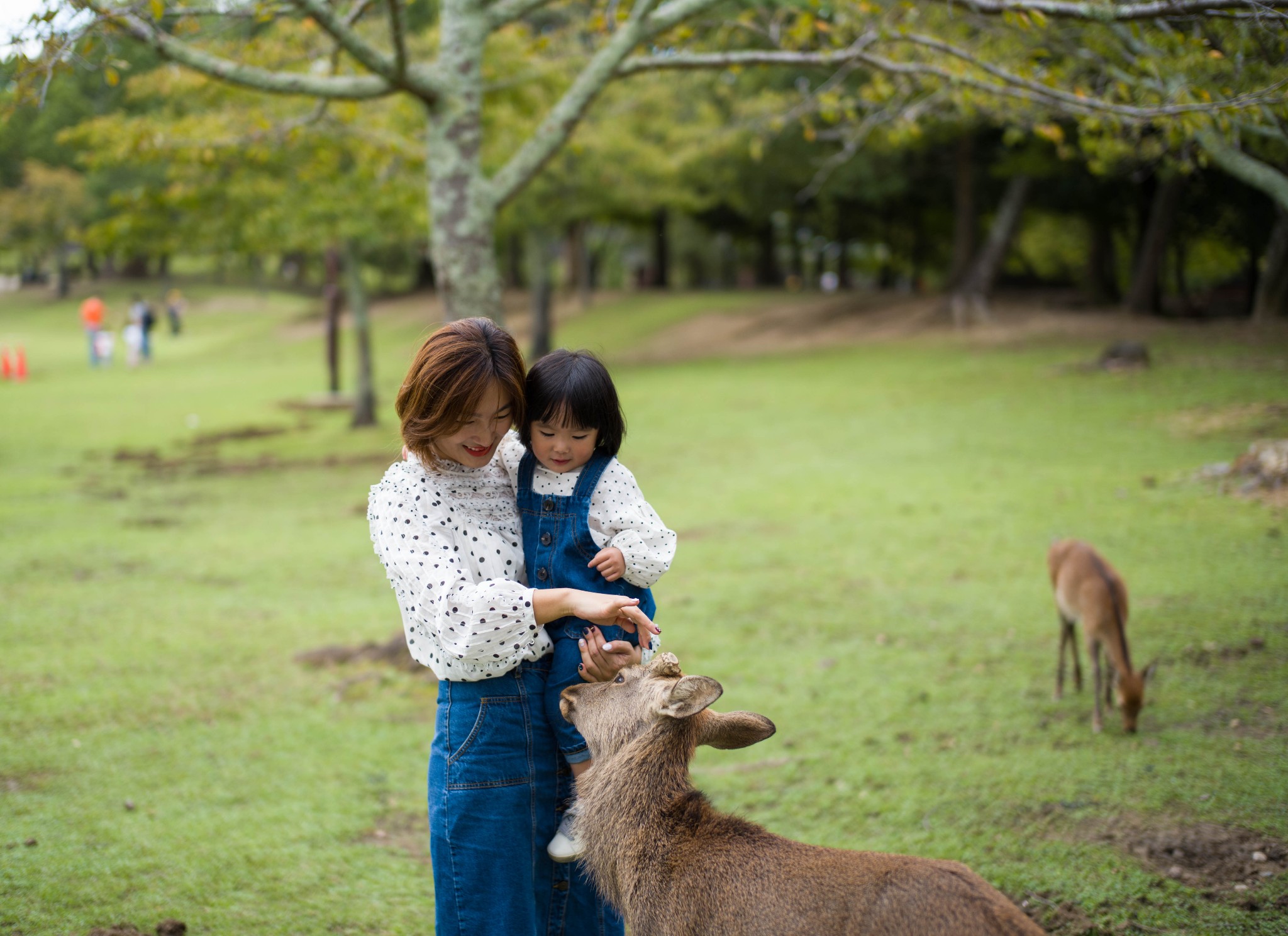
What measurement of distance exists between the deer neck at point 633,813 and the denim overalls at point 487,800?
194mm

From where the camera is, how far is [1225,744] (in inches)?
195

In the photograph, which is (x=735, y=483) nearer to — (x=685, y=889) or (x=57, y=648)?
(x=57, y=648)

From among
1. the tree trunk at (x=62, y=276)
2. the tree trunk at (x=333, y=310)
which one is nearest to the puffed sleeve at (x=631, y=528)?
the tree trunk at (x=333, y=310)

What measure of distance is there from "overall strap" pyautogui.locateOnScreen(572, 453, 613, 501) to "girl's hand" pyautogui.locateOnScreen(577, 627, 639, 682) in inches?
13.7

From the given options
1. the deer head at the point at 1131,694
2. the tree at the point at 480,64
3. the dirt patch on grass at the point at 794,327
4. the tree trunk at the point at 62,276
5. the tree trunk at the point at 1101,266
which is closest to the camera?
the deer head at the point at 1131,694

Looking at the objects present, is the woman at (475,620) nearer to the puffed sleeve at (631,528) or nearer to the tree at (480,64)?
the puffed sleeve at (631,528)

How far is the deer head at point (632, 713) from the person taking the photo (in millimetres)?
2572

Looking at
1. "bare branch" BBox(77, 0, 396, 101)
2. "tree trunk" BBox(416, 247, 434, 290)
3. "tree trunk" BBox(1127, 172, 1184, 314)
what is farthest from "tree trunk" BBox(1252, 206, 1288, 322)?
"tree trunk" BBox(416, 247, 434, 290)

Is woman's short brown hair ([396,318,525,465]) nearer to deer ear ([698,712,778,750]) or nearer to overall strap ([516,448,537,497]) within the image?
overall strap ([516,448,537,497])

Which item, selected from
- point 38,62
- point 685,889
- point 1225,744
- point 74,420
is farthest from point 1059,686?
point 74,420

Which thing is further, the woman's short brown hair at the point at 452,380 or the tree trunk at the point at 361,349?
the tree trunk at the point at 361,349

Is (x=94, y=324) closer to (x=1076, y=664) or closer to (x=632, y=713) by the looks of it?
(x=1076, y=664)

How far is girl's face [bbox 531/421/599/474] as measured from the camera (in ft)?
8.85

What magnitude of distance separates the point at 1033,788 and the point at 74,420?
62.3ft
